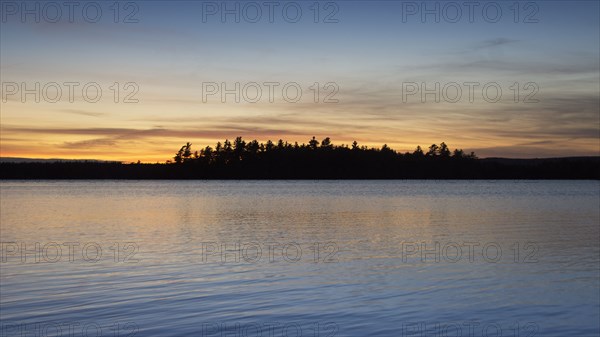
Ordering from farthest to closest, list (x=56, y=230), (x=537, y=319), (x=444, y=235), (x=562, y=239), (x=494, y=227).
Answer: (x=494, y=227), (x=56, y=230), (x=444, y=235), (x=562, y=239), (x=537, y=319)

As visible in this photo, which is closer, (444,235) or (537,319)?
(537,319)

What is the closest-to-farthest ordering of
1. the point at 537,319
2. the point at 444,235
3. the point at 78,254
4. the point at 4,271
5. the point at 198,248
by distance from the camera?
the point at 537,319, the point at 4,271, the point at 78,254, the point at 198,248, the point at 444,235

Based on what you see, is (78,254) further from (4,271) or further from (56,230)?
(56,230)

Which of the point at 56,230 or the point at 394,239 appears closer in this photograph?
the point at 394,239

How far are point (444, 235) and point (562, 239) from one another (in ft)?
19.3

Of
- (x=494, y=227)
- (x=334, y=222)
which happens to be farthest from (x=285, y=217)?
(x=494, y=227)

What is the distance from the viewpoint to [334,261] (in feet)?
76.7

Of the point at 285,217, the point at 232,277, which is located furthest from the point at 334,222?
the point at 232,277

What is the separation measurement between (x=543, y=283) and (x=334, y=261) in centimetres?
745

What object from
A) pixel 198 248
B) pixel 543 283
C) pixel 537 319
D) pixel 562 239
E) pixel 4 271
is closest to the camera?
pixel 537 319

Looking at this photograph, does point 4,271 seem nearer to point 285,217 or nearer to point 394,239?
point 394,239

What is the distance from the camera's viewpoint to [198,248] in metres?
27.9

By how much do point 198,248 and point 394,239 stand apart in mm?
10031

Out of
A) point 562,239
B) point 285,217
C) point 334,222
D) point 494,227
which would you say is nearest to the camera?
point 562,239
